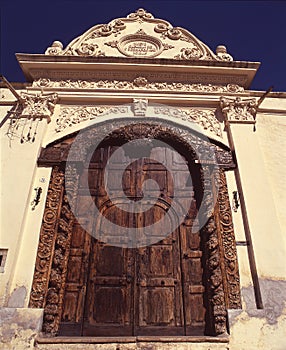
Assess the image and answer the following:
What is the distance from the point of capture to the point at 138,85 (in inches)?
264

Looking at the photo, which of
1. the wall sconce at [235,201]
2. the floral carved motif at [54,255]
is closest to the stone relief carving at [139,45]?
the floral carved motif at [54,255]

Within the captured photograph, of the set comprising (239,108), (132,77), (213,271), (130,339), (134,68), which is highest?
(134,68)

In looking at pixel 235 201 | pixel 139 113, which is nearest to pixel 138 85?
pixel 139 113

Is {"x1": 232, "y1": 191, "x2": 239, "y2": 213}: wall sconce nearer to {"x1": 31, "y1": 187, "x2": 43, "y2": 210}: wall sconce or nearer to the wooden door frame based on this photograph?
the wooden door frame

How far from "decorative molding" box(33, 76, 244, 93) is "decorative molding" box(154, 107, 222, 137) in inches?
19.5

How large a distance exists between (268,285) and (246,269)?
0.36 meters

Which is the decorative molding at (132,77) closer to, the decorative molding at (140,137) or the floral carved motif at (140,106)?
the floral carved motif at (140,106)

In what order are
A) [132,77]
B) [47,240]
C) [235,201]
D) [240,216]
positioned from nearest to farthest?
[47,240] < [240,216] < [235,201] < [132,77]

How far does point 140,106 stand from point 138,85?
0.63 metres

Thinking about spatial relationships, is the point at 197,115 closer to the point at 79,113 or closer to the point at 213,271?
the point at 79,113

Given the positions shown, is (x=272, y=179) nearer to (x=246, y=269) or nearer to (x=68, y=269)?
(x=246, y=269)

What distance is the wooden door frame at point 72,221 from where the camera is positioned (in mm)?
4395

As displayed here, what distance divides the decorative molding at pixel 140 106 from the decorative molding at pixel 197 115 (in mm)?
226

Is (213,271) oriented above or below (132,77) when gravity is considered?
below
